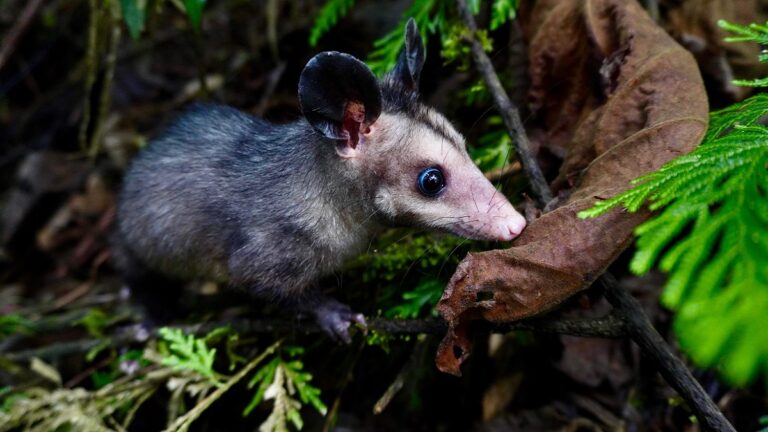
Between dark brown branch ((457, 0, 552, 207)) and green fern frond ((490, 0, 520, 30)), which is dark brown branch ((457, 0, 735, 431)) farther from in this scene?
green fern frond ((490, 0, 520, 30))

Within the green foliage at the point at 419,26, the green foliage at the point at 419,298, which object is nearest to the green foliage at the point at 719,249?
the green foliage at the point at 419,298

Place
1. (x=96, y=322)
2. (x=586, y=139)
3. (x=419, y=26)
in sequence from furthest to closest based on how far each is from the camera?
1. (x=96, y=322)
2. (x=419, y=26)
3. (x=586, y=139)

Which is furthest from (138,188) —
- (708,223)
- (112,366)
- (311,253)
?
(708,223)

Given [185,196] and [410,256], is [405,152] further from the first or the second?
[185,196]

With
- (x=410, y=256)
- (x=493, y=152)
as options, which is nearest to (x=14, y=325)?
(x=410, y=256)

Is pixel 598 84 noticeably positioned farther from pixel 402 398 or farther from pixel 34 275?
pixel 34 275

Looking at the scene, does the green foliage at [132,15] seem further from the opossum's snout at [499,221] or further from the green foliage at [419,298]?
the opossum's snout at [499,221]

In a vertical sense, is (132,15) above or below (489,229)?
above

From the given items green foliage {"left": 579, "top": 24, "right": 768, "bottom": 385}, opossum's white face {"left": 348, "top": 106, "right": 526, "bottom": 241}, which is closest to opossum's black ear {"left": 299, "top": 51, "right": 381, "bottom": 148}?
opossum's white face {"left": 348, "top": 106, "right": 526, "bottom": 241}
